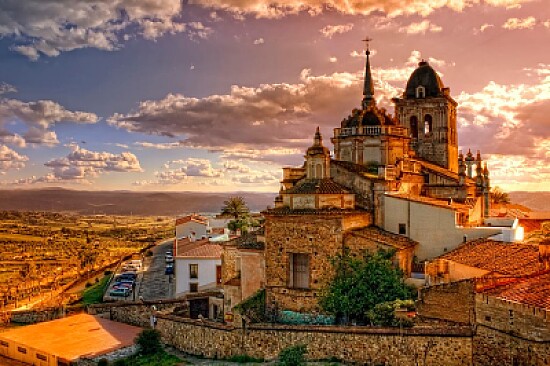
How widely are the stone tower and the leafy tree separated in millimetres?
18616

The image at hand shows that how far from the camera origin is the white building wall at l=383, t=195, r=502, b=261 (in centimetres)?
2384

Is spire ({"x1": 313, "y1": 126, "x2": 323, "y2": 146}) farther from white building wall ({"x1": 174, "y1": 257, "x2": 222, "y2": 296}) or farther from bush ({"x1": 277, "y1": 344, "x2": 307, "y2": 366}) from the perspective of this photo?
white building wall ({"x1": 174, "y1": 257, "x2": 222, "y2": 296})

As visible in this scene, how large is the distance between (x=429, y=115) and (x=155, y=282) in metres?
26.7

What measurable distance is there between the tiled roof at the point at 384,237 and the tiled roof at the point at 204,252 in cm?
1533

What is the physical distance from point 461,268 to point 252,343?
8.88 meters

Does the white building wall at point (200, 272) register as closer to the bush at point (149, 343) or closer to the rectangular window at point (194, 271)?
the rectangular window at point (194, 271)

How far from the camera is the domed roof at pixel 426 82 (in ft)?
125

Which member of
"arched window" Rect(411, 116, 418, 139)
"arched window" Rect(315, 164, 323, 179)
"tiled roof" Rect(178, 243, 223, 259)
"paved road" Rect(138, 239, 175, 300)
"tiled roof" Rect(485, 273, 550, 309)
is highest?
Answer: "arched window" Rect(411, 116, 418, 139)

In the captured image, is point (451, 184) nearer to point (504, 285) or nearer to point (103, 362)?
point (504, 285)

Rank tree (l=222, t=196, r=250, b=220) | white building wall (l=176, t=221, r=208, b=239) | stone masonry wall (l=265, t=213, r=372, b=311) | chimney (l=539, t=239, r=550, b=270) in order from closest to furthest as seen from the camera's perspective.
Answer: chimney (l=539, t=239, r=550, b=270) → stone masonry wall (l=265, t=213, r=372, b=311) → white building wall (l=176, t=221, r=208, b=239) → tree (l=222, t=196, r=250, b=220)

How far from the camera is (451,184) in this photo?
106 ft

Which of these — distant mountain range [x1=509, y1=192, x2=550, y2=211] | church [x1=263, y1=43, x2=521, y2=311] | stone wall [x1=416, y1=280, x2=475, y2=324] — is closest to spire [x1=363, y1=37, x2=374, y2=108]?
church [x1=263, y1=43, x2=521, y2=311]

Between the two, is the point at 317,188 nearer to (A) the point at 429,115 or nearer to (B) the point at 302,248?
(B) the point at 302,248

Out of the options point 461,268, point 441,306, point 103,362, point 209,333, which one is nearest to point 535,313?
point 441,306
